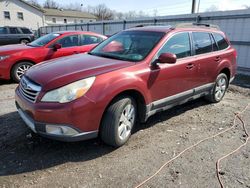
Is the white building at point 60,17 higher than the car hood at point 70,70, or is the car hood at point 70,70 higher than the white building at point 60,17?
the white building at point 60,17

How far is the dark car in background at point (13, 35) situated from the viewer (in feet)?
59.2

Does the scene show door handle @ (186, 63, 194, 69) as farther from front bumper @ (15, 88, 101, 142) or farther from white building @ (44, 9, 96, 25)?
white building @ (44, 9, 96, 25)

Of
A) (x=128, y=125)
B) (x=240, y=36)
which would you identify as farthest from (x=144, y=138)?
(x=240, y=36)

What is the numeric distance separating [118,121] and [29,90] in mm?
1321

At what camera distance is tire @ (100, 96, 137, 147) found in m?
3.35

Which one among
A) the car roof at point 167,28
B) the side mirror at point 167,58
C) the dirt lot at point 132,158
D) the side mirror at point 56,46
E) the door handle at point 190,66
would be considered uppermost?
the car roof at point 167,28

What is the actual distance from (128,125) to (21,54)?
202 inches

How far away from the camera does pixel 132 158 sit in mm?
3410

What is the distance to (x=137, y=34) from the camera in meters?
4.53

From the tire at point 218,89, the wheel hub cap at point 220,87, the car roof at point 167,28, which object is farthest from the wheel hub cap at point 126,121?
the wheel hub cap at point 220,87

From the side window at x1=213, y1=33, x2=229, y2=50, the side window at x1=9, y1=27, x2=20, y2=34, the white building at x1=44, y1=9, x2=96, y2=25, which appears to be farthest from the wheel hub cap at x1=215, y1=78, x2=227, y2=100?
the white building at x1=44, y1=9, x2=96, y2=25

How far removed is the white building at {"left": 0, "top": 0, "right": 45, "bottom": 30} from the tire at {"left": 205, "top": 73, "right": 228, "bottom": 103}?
40.2m

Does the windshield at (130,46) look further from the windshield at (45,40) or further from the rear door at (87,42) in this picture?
the windshield at (45,40)

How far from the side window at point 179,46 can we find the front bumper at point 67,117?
66.3 inches
